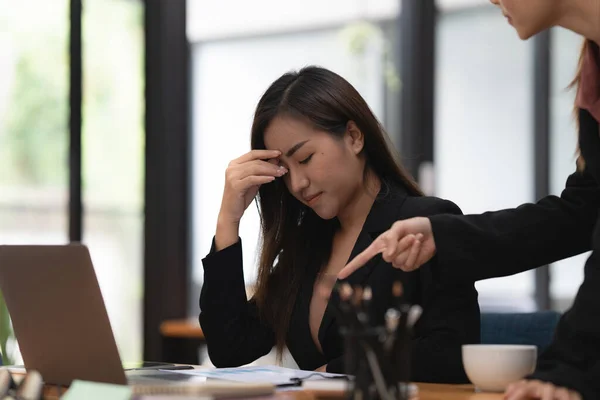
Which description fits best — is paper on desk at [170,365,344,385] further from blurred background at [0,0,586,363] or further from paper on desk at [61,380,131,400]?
blurred background at [0,0,586,363]

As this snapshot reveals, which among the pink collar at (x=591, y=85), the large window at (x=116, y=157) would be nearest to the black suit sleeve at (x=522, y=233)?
the pink collar at (x=591, y=85)

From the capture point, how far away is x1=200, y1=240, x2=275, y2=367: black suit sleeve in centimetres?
208

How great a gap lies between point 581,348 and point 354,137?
3.14 feet

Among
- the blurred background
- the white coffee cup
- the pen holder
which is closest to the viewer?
the pen holder

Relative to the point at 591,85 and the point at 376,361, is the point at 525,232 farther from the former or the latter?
the point at 376,361

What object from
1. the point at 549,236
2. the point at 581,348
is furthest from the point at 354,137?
→ the point at 581,348

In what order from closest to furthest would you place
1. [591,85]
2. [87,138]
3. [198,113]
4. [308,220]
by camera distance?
[591,85] → [308,220] → [87,138] → [198,113]

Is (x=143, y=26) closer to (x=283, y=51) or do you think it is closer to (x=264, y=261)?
(x=283, y=51)

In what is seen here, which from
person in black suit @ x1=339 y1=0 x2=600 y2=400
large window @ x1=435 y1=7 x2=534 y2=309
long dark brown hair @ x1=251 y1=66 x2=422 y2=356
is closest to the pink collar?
person in black suit @ x1=339 y1=0 x2=600 y2=400

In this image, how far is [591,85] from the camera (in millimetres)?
1367

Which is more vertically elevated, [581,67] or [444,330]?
[581,67]

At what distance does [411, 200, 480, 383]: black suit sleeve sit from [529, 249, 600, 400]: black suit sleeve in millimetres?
541

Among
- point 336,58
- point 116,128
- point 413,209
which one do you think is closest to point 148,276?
point 116,128

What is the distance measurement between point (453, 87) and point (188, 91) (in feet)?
5.41
